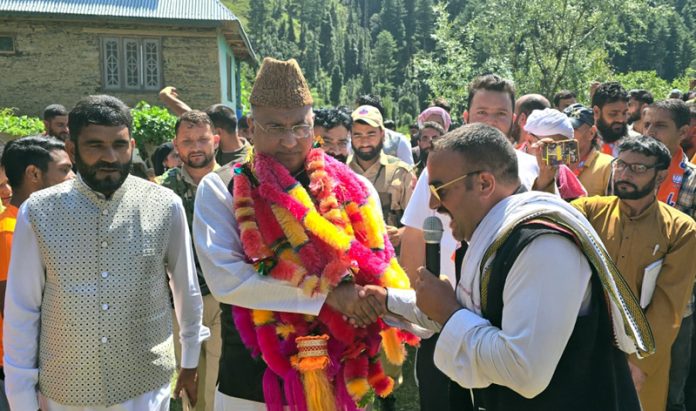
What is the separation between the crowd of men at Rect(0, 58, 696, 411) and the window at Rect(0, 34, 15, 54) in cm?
2137

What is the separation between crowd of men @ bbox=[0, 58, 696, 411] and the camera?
2055 millimetres

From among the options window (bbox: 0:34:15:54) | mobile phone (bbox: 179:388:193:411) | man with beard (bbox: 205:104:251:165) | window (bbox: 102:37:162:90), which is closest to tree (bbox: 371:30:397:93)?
window (bbox: 102:37:162:90)

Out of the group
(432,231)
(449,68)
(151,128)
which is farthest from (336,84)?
(432,231)

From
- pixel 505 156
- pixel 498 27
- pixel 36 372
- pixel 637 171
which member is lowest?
pixel 36 372

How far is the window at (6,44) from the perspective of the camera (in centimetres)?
2216

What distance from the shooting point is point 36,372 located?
2.76m

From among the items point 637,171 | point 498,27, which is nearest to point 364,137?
point 637,171

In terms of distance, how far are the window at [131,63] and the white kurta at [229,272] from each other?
20.7m

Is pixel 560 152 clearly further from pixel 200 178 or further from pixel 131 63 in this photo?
pixel 131 63

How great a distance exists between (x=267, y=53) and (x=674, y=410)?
93.9 meters

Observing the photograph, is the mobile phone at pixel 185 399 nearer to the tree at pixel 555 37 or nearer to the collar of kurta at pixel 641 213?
the collar of kurta at pixel 641 213

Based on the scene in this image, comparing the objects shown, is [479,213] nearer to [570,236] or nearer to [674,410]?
[570,236]

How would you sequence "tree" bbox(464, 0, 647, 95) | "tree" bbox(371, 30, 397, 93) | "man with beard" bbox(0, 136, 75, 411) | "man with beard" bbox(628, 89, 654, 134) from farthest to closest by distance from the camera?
→ "tree" bbox(371, 30, 397, 93), "tree" bbox(464, 0, 647, 95), "man with beard" bbox(628, 89, 654, 134), "man with beard" bbox(0, 136, 75, 411)

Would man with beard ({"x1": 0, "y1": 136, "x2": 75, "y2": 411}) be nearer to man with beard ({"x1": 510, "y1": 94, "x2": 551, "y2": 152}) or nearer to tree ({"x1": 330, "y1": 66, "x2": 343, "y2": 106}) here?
man with beard ({"x1": 510, "y1": 94, "x2": 551, "y2": 152})
